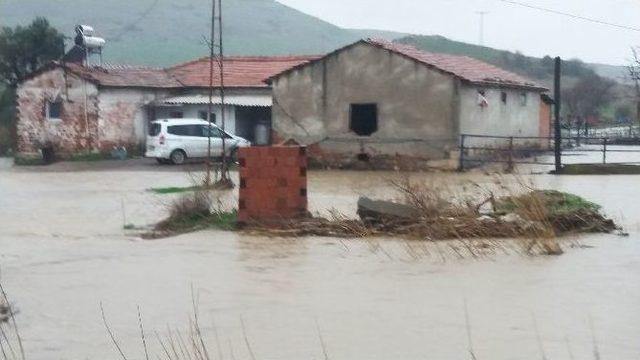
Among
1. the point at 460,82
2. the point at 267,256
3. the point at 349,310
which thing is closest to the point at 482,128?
the point at 460,82

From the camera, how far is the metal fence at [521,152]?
2905cm

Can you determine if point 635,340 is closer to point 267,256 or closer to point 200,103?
point 267,256

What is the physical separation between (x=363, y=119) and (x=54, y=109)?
12.4 m

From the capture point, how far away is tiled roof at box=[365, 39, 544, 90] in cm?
3088

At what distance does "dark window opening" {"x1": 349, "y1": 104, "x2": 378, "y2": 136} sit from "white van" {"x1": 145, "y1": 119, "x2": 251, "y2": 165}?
3471mm

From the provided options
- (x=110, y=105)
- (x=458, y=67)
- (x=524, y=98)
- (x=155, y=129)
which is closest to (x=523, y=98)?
(x=524, y=98)

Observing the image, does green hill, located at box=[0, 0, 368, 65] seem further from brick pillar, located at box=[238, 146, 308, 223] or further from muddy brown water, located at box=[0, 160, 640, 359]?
muddy brown water, located at box=[0, 160, 640, 359]

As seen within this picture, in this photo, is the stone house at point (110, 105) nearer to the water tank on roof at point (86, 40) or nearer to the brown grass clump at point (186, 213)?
the water tank on roof at point (86, 40)

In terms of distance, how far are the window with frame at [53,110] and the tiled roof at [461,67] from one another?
12.2 metres

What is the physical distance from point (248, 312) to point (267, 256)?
3.72m

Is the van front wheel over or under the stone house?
under

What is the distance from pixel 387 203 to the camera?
49.0 feet

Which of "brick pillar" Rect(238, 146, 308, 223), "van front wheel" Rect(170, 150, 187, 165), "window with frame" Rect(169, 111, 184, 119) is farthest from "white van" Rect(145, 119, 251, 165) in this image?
"brick pillar" Rect(238, 146, 308, 223)

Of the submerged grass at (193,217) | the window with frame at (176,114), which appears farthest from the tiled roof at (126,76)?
the submerged grass at (193,217)
